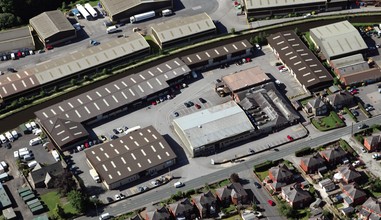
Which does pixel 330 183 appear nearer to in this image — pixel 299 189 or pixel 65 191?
pixel 299 189

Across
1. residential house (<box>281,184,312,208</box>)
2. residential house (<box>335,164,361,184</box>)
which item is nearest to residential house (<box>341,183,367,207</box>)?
residential house (<box>335,164,361,184</box>)

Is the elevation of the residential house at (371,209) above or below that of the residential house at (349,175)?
below

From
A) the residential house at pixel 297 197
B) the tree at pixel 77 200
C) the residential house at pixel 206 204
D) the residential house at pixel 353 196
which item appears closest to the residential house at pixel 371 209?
the residential house at pixel 353 196

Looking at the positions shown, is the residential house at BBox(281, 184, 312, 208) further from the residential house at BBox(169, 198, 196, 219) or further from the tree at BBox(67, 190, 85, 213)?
the tree at BBox(67, 190, 85, 213)

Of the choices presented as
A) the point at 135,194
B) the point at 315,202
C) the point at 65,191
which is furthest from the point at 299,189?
the point at 65,191

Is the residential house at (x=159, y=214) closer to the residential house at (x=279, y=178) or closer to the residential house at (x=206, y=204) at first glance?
the residential house at (x=206, y=204)

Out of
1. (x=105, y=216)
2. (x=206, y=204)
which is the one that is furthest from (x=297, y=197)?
(x=105, y=216)

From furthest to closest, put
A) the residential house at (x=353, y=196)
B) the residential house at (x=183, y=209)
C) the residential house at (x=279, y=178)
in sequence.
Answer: the residential house at (x=279, y=178) → the residential house at (x=353, y=196) → the residential house at (x=183, y=209)
